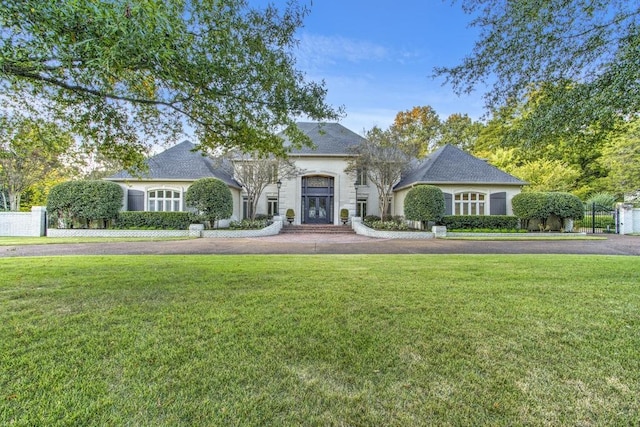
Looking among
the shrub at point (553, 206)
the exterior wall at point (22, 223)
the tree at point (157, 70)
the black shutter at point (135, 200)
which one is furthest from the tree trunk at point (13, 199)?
the shrub at point (553, 206)

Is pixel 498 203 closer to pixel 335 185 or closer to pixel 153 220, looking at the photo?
pixel 335 185

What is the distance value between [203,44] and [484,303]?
5775mm

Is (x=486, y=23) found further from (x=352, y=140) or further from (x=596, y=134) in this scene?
(x=352, y=140)

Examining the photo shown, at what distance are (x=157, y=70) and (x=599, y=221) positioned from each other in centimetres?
2654

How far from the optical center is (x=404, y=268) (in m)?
6.57

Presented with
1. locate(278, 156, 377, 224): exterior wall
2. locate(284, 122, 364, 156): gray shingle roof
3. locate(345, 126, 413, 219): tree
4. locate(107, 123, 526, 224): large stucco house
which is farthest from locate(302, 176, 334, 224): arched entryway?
locate(345, 126, 413, 219): tree

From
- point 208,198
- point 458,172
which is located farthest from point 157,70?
point 458,172

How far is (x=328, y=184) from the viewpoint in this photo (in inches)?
862

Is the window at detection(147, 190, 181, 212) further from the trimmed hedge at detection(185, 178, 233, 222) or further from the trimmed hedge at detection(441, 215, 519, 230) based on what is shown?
the trimmed hedge at detection(441, 215, 519, 230)

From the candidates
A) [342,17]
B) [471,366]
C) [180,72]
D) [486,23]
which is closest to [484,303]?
[471,366]

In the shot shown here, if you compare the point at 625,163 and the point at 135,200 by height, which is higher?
the point at 625,163

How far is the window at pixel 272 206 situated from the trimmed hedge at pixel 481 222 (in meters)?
12.0

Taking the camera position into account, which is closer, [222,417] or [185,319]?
[222,417]

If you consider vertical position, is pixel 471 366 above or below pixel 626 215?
below
